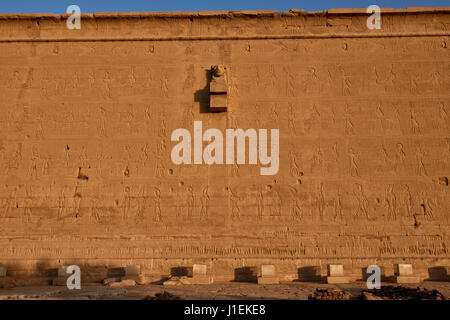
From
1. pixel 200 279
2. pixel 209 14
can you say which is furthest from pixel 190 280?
pixel 209 14

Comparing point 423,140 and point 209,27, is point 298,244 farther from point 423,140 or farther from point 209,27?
point 209,27

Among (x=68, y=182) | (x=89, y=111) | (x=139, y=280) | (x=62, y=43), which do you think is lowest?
(x=139, y=280)

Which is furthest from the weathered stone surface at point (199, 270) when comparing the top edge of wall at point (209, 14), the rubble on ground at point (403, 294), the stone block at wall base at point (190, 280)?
the top edge of wall at point (209, 14)

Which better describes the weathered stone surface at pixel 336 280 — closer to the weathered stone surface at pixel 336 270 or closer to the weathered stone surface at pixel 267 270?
the weathered stone surface at pixel 336 270

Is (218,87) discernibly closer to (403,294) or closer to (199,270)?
(199,270)

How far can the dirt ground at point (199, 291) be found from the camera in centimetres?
501

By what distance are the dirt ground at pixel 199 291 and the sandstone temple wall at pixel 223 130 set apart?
0.66 meters

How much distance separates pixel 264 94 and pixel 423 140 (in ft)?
9.19

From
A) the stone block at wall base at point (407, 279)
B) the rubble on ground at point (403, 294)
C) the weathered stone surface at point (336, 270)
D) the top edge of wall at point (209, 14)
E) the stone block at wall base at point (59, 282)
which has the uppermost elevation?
the top edge of wall at point (209, 14)

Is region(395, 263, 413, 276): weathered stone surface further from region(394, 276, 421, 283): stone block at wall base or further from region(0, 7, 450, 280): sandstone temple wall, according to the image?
region(0, 7, 450, 280): sandstone temple wall

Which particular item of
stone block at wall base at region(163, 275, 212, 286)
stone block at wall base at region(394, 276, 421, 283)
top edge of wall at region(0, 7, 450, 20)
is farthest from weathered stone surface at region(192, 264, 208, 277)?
top edge of wall at region(0, 7, 450, 20)

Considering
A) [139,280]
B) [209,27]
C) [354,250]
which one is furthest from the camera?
[209,27]
